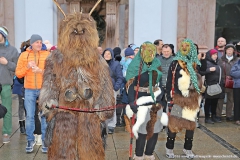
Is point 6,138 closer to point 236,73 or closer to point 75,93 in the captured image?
point 75,93

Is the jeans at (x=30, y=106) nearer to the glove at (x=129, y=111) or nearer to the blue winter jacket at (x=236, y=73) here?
the glove at (x=129, y=111)

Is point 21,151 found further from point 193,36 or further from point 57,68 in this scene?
point 193,36

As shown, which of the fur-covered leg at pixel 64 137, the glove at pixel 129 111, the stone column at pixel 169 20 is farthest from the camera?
the stone column at pixel 169 20

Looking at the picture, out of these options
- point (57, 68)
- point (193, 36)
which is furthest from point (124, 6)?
point (57, 68)

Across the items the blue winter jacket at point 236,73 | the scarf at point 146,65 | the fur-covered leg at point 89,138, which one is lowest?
the fur-covered leg at point 89,138

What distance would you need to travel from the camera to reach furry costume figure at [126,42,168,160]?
187 inches

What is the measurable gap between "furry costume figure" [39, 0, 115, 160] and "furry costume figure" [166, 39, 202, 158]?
1656mm

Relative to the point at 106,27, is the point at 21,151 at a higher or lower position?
lower

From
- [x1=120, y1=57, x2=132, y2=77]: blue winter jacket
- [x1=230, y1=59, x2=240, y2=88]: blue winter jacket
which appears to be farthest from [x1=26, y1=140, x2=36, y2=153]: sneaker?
[x1=230, y1=59, x2=240, y2=88]: blue winter jacket

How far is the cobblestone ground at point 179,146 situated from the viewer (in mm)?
5645

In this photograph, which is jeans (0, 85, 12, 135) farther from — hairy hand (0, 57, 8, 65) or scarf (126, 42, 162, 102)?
scarf (126, 42, 162, 102)

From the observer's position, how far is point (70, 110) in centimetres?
399

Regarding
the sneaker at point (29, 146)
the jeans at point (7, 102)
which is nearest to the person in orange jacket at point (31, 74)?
the sneaker at point (29, 146)

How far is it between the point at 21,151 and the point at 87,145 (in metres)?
2.32
